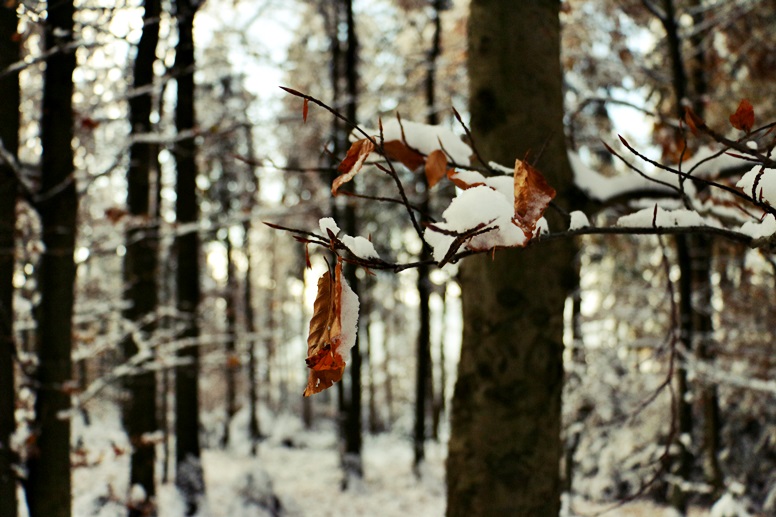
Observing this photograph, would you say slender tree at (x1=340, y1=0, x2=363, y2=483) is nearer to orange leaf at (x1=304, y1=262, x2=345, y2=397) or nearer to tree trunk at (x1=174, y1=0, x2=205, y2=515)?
tree trunk at (x1=174, y1=0, x2=205, y2=515)

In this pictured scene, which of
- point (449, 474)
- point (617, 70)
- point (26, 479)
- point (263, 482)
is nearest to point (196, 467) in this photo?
point (263, 482)

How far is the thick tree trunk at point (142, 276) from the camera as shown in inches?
216

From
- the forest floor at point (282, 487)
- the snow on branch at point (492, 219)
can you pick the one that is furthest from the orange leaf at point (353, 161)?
the forest floor at point (282, 487)

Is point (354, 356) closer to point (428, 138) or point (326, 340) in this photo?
point (428, 138)

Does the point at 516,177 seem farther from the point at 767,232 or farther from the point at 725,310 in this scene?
the point at 725,310

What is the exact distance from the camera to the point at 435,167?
1.25 m

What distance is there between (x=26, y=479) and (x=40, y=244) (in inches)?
49.2

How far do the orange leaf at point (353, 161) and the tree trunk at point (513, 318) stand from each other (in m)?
0.99

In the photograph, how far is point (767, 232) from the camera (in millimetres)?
941

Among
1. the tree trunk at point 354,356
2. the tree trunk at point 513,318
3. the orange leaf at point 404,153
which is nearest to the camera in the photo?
the orange leaf at point 404,153

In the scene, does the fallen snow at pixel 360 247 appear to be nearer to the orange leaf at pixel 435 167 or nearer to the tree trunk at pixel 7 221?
the orange leaf at pixel 435 167

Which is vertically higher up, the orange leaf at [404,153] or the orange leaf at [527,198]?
the orange leaf at [404,153]

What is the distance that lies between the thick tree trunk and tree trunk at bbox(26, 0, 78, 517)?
2.33 m

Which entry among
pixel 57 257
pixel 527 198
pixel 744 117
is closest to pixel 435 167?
pixel 527 198
